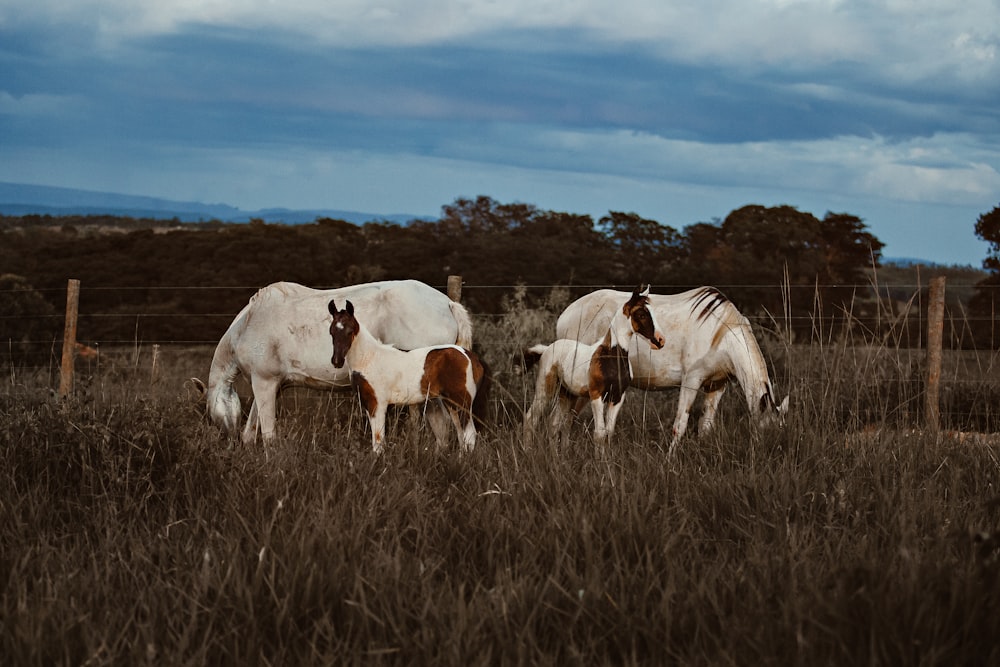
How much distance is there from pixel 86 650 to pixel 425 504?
1.54m

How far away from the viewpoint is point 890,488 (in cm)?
479

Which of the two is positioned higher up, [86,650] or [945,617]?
[945,617]

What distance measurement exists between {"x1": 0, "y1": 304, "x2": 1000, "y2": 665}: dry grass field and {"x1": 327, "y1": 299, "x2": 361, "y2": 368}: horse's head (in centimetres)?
91

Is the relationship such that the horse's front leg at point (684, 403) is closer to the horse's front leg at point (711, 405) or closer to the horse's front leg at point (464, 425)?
the horse's front leg at point (711, 405)

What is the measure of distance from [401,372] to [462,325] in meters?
1.38

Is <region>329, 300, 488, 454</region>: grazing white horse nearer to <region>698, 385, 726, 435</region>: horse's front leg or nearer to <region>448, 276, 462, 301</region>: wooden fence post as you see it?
<region>698, 385, 726, 435</region>: horse's front leg

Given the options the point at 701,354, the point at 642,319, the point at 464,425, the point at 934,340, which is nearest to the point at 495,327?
the point at 934,340

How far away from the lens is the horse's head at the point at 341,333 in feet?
21.0

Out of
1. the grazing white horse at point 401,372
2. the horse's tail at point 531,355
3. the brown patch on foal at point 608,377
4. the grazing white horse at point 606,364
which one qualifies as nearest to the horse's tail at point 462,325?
the horse's tail at point 531,355

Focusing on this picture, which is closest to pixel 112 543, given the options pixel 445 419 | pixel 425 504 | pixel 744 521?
pixel 425 504

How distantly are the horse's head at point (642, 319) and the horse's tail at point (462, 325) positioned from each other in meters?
1.50

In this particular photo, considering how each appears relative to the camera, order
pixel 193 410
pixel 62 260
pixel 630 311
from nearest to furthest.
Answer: pixel 193 410, pixel 630 311, pixel 62 260

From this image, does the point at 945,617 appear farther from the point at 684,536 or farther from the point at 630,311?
the point at 630,311

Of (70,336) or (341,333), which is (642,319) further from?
(70,336)
